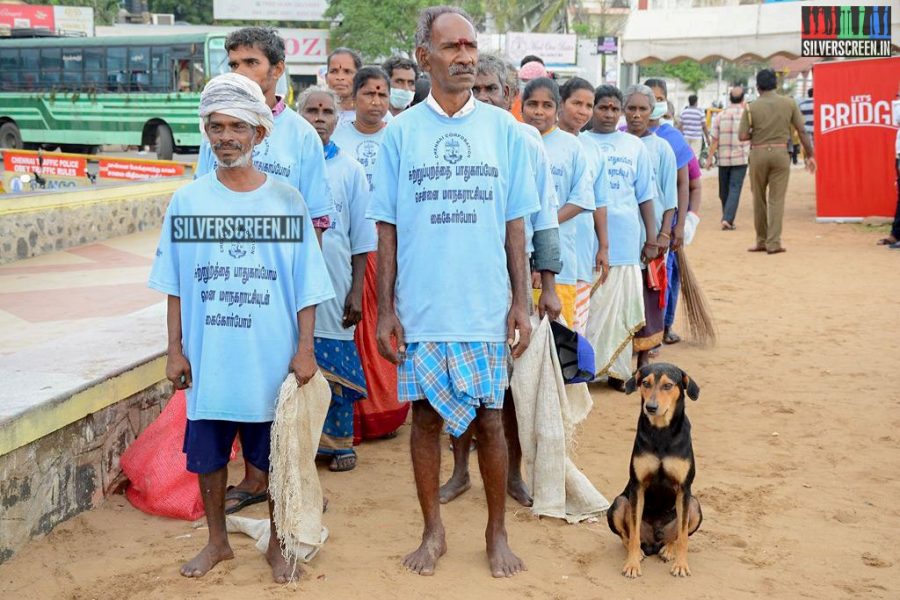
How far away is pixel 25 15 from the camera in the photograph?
4162 cm

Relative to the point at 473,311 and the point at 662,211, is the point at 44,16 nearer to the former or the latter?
the point at 662,211

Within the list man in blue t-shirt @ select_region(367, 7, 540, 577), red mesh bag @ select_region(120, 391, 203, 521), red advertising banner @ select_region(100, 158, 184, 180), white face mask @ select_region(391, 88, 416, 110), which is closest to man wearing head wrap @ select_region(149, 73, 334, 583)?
man in blue t-shirt @ select_region(367, 7, 540, 577)

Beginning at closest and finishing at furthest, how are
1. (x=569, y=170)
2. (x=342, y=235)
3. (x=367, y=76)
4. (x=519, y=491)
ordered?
(x=519, y=491) < (x=342, y=235) < (x=367, y=76) < (x=569, y=170)

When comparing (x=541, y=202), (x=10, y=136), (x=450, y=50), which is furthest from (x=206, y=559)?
(x=10, y=136)

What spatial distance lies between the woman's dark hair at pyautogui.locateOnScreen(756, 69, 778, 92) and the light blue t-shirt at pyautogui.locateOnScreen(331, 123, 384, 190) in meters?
8.22

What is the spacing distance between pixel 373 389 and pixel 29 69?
81.3ft

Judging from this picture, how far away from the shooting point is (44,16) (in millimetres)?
41875

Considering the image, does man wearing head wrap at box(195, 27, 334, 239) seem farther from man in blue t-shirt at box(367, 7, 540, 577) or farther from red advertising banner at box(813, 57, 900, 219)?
red advertising banner at box(813, 57, 900, 219)

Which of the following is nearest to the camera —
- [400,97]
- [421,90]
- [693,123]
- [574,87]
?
[574,87]

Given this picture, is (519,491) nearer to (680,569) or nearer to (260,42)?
(680,569)

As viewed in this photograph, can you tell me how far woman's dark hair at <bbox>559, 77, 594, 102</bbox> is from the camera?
18.7ft

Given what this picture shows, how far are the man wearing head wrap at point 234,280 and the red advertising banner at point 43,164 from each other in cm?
1401

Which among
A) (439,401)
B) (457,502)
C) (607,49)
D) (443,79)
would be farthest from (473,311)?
(607,49)

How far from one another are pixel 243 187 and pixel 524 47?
35.1m
